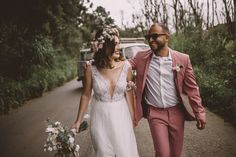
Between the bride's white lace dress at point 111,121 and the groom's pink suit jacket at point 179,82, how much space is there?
36cm

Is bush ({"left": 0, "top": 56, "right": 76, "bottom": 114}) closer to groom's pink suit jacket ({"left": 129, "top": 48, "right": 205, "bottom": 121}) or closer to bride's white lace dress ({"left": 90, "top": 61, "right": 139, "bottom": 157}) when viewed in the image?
groom's pink suit jacket ({"left": 129, "top": 48, "right": 205, "bottom": 121})

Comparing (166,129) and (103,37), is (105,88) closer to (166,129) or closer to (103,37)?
(103,37)

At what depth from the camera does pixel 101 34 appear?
16.0ft

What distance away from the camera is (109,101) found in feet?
15.5

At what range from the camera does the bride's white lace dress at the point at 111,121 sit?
4609mm

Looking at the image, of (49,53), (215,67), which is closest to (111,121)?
(215,67)

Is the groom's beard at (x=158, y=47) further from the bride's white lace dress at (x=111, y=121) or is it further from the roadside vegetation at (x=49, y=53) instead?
the roadside vegetation at (x=49, y=53)

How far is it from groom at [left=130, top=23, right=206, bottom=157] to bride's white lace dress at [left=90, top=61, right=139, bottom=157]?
38 cm

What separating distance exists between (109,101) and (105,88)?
14 centimetres

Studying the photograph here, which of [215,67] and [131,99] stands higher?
[131,99]

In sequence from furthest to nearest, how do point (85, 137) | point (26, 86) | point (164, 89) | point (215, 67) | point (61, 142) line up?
1. point (26, 86)
2. point (215, 67)
3. point (85, 137)
4. point (164, 89)
5. point (61, 142)

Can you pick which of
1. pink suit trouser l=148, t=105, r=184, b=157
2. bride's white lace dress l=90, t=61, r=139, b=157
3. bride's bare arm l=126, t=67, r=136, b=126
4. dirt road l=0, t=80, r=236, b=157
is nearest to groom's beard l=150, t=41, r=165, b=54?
bride's bare arm l=126, t=67, r=136, b=126

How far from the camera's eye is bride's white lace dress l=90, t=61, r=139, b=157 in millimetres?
4609

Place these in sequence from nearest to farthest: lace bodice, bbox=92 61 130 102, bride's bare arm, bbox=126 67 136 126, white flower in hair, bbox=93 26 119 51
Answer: lace bodice, bbox=92 61 130 102, white flower in hair, bbox=93 26 119 51, bride's bare arm, bbox=126 67 136 126
